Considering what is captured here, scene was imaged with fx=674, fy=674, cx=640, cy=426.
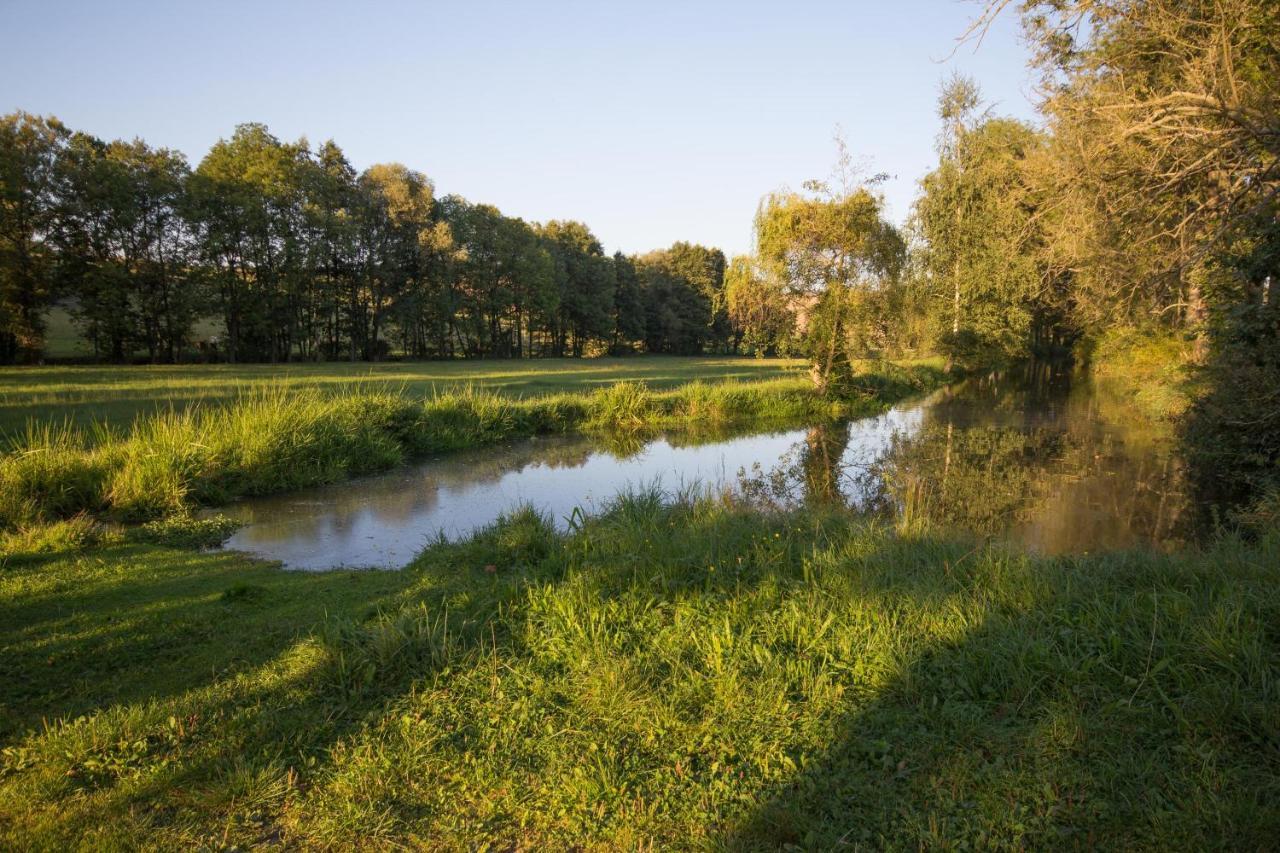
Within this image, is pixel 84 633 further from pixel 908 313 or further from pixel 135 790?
pixel 908 313

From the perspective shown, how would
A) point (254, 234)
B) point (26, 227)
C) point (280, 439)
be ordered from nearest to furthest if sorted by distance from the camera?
point (280, 439)
point (26, 227)
point (254, 234)

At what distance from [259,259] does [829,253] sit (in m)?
31.0

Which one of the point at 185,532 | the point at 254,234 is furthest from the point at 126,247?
the point at 185,532

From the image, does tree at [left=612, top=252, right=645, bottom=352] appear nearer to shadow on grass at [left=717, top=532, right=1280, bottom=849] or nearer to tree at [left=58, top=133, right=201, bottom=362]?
tree at [left=58, top=133, right=201, bottom=362]

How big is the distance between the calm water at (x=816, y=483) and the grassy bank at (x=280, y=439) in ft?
2.29

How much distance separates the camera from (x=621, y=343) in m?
63.9

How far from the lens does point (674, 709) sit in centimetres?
354

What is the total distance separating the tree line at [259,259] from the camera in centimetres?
2902

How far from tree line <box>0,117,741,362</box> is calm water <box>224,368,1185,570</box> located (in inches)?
344

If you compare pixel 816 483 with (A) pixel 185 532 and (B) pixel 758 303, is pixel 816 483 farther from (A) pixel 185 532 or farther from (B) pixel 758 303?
(B) pixel 758 303

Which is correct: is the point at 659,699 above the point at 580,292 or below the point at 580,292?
below

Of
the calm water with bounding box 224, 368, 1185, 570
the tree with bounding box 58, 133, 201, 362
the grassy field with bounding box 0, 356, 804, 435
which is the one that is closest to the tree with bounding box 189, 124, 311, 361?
the tree with bounding box 58, 133, 201, 362

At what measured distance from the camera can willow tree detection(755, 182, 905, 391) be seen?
65.0 feet

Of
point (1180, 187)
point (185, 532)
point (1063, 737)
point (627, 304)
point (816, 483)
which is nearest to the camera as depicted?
point (1063, 737)
